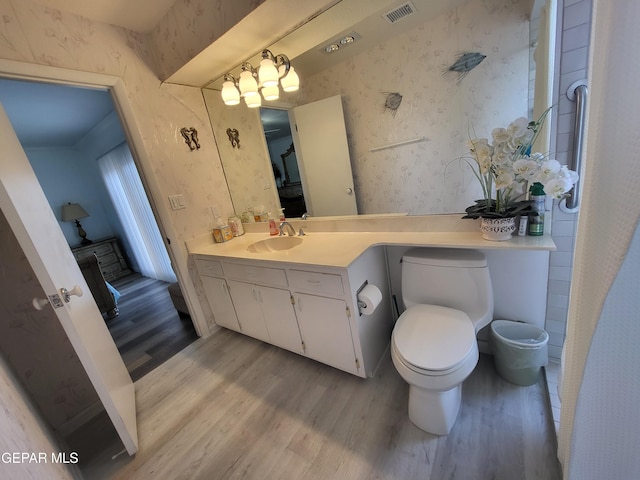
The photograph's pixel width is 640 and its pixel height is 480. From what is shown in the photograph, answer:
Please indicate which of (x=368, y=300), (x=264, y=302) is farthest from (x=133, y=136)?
(x=368, y=300)

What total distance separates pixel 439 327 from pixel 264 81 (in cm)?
174

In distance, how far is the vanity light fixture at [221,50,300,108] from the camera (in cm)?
153

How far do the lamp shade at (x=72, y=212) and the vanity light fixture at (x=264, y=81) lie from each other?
3.99 m

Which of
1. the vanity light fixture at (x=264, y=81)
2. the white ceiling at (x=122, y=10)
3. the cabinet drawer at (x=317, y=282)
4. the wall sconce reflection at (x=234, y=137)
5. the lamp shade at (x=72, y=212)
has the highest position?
the white ceiling at (x=122, y=10)

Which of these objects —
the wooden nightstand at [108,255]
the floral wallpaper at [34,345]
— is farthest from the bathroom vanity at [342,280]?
the wooden nightstand at [108,255]

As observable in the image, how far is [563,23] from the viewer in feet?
3.28

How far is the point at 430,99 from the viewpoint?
1370 mm

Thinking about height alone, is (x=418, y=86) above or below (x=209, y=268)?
above

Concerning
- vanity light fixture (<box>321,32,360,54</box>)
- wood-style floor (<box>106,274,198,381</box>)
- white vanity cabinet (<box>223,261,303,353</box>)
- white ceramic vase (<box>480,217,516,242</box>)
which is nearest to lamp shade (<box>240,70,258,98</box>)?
vanity light fixture (<box>321,32,360,54</box>)

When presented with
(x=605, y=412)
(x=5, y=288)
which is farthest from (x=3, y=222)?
(x=605, y=412)

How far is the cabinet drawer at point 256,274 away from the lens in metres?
1.54

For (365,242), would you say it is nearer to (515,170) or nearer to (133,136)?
(515,170)

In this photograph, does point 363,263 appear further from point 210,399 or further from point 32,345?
point 32,345
